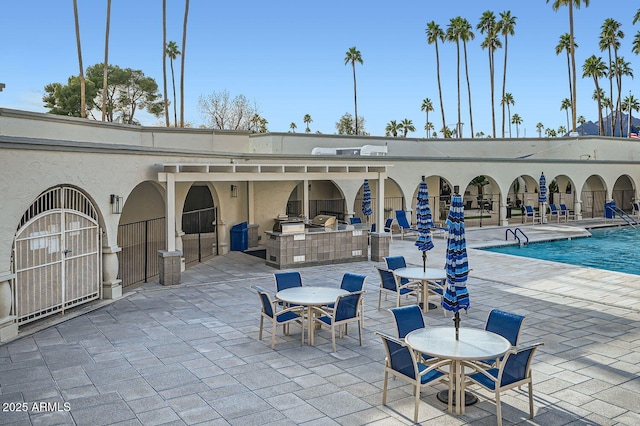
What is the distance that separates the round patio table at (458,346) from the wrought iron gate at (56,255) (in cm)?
757

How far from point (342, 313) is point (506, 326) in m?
2.90

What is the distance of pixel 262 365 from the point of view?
27.1 ft

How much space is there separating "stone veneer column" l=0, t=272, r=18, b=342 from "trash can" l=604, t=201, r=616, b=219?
33155 millimetres

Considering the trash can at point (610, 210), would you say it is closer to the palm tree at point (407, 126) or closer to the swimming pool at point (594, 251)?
the swimming pool at point (594, 251)

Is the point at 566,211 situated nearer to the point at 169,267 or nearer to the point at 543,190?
the point at 543,190

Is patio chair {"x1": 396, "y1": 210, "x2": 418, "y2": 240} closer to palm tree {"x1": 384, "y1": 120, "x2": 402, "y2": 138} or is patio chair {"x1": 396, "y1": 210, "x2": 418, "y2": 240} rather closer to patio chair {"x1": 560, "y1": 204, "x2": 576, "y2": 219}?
patio chair {"x1": 560, "y1": 204, "x2": 576, "y2": 219}

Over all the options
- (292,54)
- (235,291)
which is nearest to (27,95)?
(292,54)

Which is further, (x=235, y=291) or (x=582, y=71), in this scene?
(x=582, y=71)

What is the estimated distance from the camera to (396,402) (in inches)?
270

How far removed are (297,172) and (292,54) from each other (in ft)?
126

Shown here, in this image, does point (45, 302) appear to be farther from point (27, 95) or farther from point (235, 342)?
point (27, 95)

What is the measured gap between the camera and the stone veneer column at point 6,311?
30.7 ft

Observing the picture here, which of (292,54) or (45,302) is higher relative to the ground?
(292,54)

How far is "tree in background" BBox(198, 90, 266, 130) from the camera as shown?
53.9 metres
